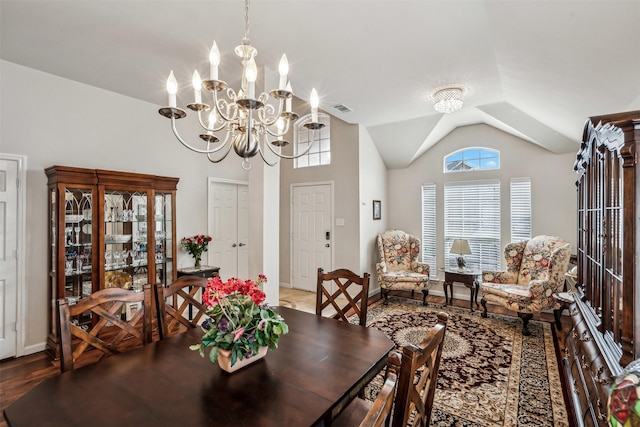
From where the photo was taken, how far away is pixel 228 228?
4668mm

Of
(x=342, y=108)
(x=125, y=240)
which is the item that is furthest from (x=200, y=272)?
(x=342, y=108)

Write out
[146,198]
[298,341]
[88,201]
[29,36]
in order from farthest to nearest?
1. [146,198]
2. [88,201]
3. [29,36]
4. [298,341]

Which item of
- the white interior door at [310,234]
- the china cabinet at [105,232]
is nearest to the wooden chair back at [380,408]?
the china cabinet at [105,232]

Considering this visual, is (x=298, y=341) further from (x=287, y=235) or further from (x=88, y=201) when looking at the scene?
(x=287, y=235)

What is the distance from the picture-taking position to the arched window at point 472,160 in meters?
4.87

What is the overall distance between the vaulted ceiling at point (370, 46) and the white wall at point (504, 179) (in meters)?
0.95

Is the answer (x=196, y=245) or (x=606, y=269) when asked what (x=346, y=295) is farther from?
(x=196, y=245)

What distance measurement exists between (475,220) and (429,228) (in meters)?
0.73

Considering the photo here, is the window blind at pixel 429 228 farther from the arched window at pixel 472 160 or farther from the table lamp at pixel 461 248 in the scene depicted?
the table lamp at pixel 461 248

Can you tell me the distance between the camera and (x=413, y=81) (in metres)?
3.20

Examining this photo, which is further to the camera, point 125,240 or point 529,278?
point 529,278

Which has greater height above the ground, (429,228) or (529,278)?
(429,228)

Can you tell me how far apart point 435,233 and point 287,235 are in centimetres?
262

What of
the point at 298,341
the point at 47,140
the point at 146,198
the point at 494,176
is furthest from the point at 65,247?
the point at 494,176
